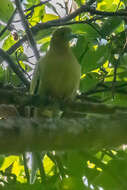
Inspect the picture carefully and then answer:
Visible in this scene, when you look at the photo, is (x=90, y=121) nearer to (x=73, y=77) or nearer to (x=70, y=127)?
(x=70, y=127)

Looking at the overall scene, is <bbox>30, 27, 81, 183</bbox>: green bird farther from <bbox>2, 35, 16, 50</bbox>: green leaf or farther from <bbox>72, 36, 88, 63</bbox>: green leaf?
<bbox>2, 35, 16, 50</bbox>: green leaf

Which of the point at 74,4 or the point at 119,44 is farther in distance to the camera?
the point at 74,4

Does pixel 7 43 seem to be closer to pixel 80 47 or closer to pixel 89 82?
pixel 80 47

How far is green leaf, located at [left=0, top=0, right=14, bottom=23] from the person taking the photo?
3220 millimetres

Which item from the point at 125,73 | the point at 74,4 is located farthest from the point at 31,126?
the point at 74,4

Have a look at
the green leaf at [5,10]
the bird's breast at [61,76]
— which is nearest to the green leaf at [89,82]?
the bird's breast at [61,76]

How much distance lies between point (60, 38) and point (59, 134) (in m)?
2.50

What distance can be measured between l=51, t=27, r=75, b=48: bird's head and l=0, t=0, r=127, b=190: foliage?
124 millimetres

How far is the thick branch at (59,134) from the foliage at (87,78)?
9cm

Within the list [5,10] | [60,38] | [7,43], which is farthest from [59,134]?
[7,43]

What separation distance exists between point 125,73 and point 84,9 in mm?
1356

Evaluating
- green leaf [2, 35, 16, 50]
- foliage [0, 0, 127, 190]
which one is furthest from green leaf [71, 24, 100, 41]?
green leaf [2, 35, 16, 50]

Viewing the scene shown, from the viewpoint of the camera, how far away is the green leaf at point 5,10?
10.6ft

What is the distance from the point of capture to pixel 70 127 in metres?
1.58
